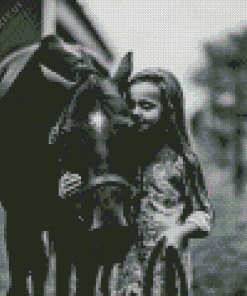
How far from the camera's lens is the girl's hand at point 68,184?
0.45m

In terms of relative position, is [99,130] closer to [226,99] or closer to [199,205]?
[199,205]

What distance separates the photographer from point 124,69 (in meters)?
0.49

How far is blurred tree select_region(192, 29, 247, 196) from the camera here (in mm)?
6664

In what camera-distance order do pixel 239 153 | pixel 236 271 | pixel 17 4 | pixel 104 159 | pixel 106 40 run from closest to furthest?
pixel 104 159 < pixel 17 4 < pixel 106 40 < pixel 236 271 < pixel 239 153

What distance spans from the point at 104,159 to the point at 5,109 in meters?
0.15

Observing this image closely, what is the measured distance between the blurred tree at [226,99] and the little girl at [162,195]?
6.17 metres

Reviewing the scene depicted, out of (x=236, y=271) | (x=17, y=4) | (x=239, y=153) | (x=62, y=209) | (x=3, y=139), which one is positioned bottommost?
(x=236, y=271)

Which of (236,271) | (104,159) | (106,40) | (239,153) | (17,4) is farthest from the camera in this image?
(239,153)

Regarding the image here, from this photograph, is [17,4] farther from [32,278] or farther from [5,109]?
[32,278]

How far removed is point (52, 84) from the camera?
0.50 m

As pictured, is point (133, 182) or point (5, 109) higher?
point (5, 109)

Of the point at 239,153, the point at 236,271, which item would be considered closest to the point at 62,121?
the point at 236,271

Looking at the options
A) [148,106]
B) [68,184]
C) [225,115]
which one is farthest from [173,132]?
[225,115]

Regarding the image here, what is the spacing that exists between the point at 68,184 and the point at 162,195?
13 centimetres
